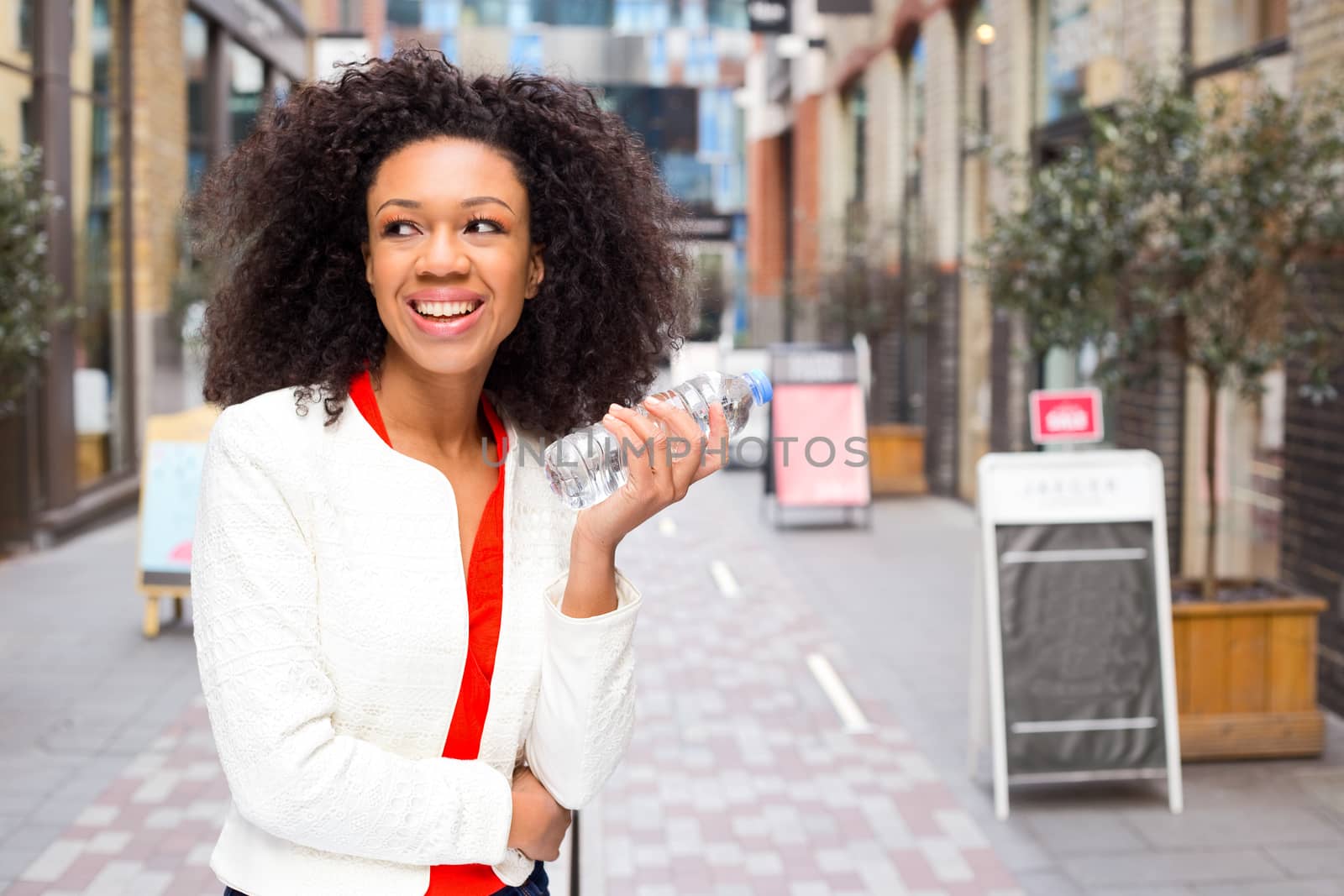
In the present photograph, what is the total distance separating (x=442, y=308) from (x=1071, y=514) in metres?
3.91

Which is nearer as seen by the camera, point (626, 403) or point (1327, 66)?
point (626, 403)

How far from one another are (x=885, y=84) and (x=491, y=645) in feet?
53.6

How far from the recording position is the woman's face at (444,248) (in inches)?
72.3

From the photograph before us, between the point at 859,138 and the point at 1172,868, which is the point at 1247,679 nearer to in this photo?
the point at 1172,868

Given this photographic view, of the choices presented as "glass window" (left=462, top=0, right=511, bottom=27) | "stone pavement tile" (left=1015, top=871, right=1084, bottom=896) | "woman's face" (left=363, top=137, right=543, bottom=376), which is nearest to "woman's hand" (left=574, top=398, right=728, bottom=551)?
"woman's face" (left=363, top=137, right=543, bottom=376)

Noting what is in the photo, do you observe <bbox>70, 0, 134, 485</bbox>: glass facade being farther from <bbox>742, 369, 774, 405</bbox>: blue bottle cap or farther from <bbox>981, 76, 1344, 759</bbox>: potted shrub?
<bbox>742, 369, 774, 405</bbox>: blue bottle cap

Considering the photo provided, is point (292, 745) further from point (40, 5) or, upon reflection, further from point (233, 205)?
point (40, 5)

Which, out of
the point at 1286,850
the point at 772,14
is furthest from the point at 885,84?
the point at 1286,850

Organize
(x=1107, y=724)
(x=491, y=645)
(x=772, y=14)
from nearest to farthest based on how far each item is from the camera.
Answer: (x=491, y=645), (x=1107, y=724), (x=772, y=14)

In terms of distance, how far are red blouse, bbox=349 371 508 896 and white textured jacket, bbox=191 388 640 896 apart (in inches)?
0.5

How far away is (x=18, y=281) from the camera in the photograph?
22.9 ft

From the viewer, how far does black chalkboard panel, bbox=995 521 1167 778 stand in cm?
525

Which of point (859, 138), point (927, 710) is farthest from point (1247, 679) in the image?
point (859, 138)

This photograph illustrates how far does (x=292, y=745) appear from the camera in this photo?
1.71m
